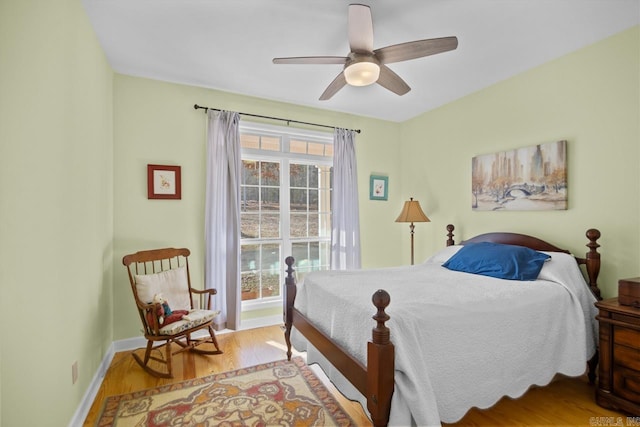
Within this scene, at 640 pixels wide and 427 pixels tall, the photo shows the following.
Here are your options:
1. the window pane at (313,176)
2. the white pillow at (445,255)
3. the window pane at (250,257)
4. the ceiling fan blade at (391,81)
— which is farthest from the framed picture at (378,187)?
the ceiling fan blade at (391,81)

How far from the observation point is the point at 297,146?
405cm

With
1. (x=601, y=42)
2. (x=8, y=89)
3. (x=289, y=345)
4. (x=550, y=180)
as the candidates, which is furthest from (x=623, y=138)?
(x=8, y=89)

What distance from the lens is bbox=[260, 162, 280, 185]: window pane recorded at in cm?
385

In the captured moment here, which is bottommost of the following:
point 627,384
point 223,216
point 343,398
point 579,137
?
point 343,398

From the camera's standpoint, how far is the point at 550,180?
2.88m

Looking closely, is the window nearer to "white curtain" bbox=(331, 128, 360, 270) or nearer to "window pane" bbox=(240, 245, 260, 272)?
"window pane" bbox=(240, 245, 260, 272)

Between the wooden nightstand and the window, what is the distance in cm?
287

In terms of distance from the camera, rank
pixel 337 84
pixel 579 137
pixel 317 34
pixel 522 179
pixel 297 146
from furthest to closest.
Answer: pixel 297 146 < pixel 522 179 < pixel 579 137 < pixel 337 84 < pixel 317 34

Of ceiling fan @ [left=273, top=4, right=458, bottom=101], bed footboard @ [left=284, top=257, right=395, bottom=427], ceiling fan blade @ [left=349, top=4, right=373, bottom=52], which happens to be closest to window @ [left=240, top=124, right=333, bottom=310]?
ceiling fan @ [left=273, top=4, right=458, bottom=101]

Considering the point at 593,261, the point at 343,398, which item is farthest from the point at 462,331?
the point at 593,261

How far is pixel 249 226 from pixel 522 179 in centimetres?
304

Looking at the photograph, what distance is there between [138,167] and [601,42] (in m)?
4.36

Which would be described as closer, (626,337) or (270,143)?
(626,337)

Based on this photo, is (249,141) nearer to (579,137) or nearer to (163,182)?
(163,182)
